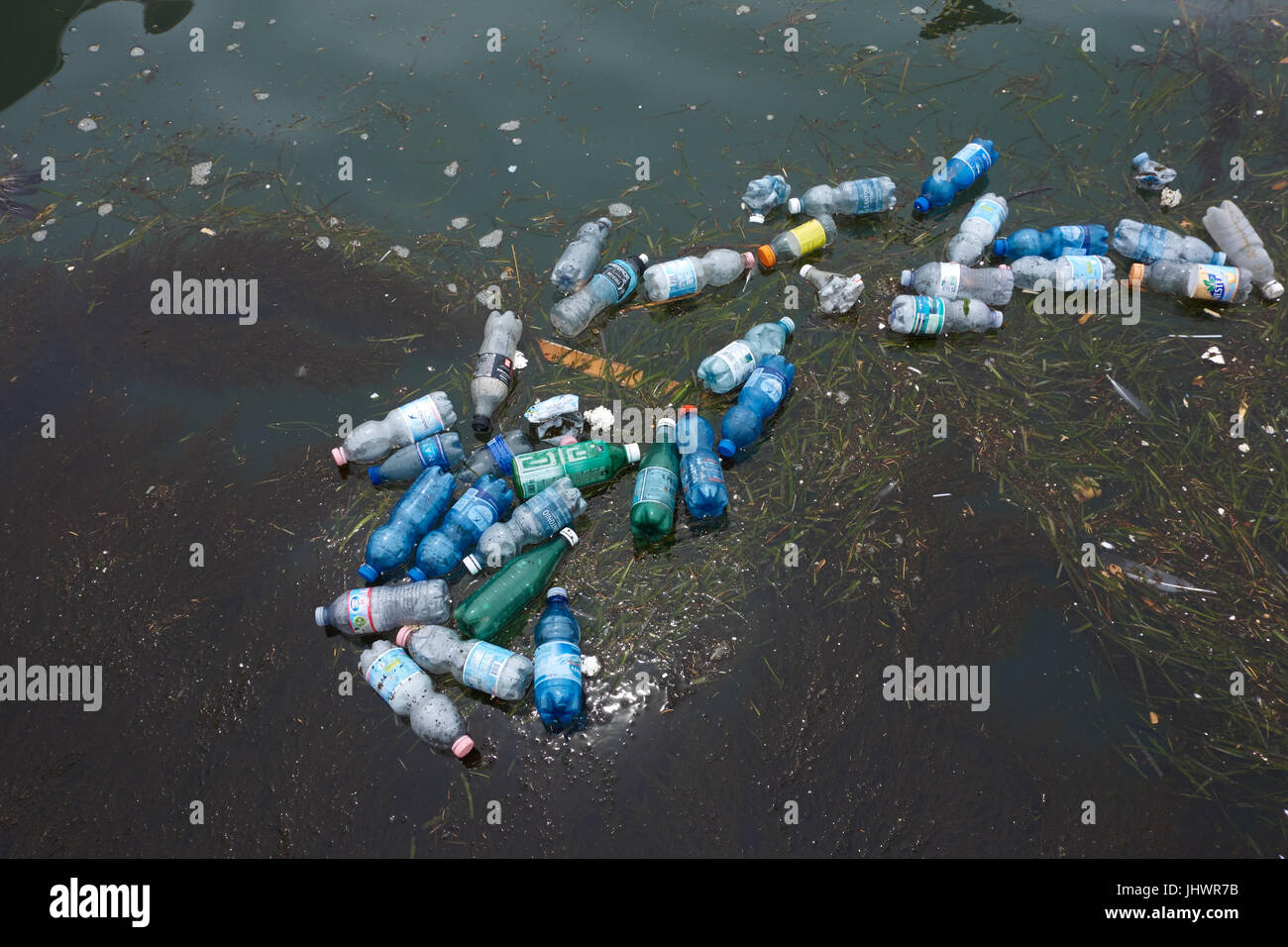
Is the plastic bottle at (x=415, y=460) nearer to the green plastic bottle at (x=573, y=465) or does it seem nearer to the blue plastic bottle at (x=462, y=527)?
the blue plastic bottle at (x=462, y=527)

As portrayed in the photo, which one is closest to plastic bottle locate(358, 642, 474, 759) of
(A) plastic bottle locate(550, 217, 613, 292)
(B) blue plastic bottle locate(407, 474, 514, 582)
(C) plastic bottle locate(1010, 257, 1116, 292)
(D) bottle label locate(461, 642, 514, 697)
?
(D) bottle label locate(461, 642, 514, 697)

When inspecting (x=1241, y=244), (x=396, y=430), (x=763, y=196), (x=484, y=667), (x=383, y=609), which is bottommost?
(x=484, y=667)

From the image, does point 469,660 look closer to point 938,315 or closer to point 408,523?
point 408,523

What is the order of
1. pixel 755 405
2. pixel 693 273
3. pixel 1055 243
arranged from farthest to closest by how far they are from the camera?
1. pixel 1055 243
2. pixel 693 273
3. pixel 755 405

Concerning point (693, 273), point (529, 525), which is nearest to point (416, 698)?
point (529, 525)

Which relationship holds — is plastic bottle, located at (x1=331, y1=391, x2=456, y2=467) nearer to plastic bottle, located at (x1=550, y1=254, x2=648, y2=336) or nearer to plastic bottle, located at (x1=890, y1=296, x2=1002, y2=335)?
plastic bottle, located at (x1=550, y1=254, x2=648, y2=336)

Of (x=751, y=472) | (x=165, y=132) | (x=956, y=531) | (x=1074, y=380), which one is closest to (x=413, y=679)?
(x=751, y=472)
